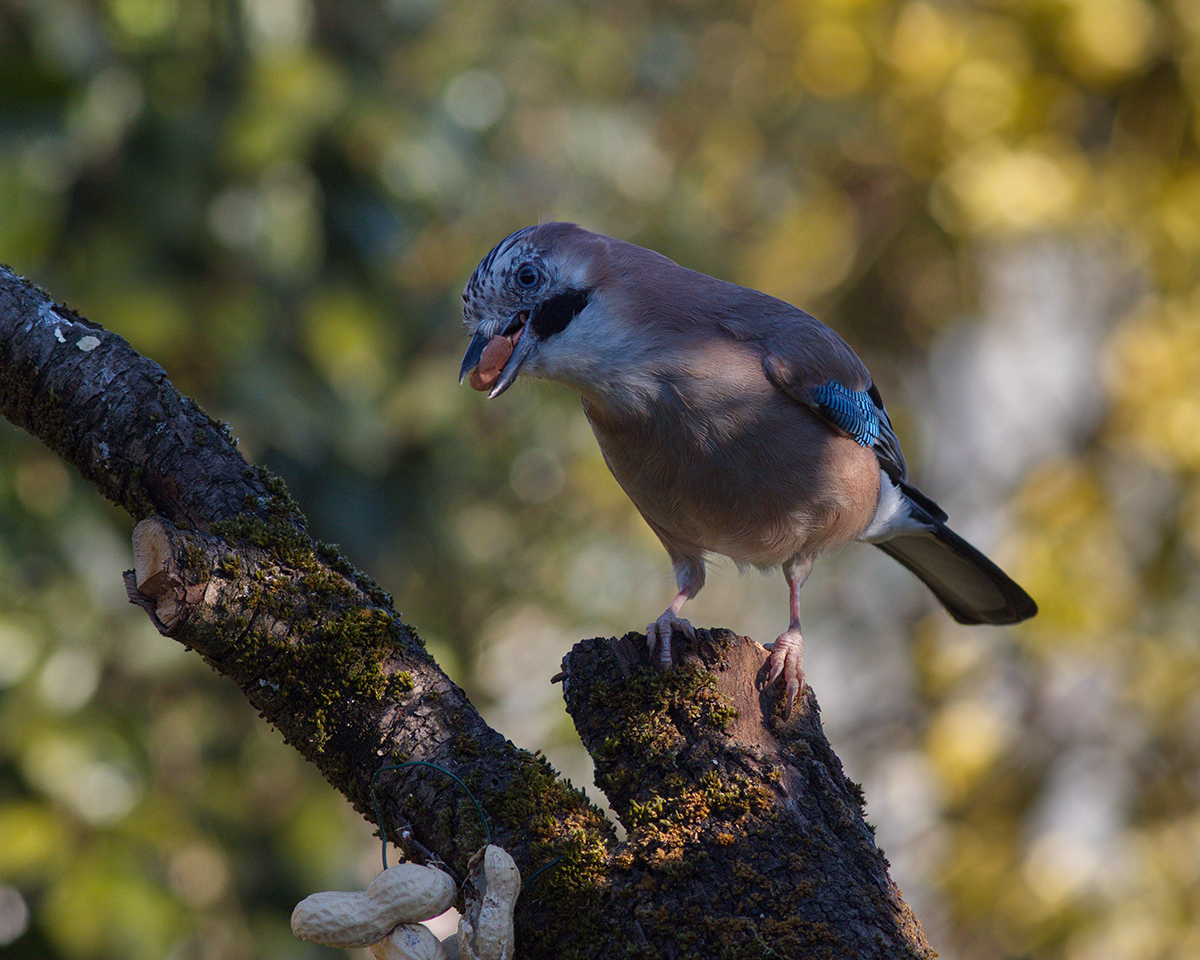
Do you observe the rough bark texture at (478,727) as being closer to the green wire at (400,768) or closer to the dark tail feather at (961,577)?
the green wire at (400,768)

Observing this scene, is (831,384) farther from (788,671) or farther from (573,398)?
(573,398)

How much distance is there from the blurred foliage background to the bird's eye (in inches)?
60.7

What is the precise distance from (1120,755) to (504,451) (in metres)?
2.91

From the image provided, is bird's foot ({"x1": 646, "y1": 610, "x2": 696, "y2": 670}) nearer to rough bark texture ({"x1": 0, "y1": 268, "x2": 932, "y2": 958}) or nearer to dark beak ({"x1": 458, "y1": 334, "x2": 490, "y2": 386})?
rough bark texture ({"x1": 0, "y1": 268, "x2": 932, "y2": 958})

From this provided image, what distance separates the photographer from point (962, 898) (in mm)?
4844

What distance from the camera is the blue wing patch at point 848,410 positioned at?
10.2ft

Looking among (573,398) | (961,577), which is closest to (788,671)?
(961,577)

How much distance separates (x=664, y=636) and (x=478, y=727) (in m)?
0.48

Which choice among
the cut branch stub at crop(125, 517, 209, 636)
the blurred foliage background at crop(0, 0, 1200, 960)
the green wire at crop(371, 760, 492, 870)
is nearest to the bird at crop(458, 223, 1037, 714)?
the green wire at crop(371, 760, 492, 870)

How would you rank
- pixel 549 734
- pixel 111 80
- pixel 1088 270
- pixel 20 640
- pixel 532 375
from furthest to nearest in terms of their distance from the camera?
pixel 1088 270, pixel 549 734, pixel 111 80, pixel 20 640, pixel 532 375

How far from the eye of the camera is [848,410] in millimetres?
3217

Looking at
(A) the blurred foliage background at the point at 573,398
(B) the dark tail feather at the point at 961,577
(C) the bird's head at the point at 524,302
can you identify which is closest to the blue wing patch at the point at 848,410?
(B) the dark tail feather at the point at 961,577

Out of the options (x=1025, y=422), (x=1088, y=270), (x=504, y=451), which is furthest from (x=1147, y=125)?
(x=504, y=451)

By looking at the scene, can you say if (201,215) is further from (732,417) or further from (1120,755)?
(1120,755)
